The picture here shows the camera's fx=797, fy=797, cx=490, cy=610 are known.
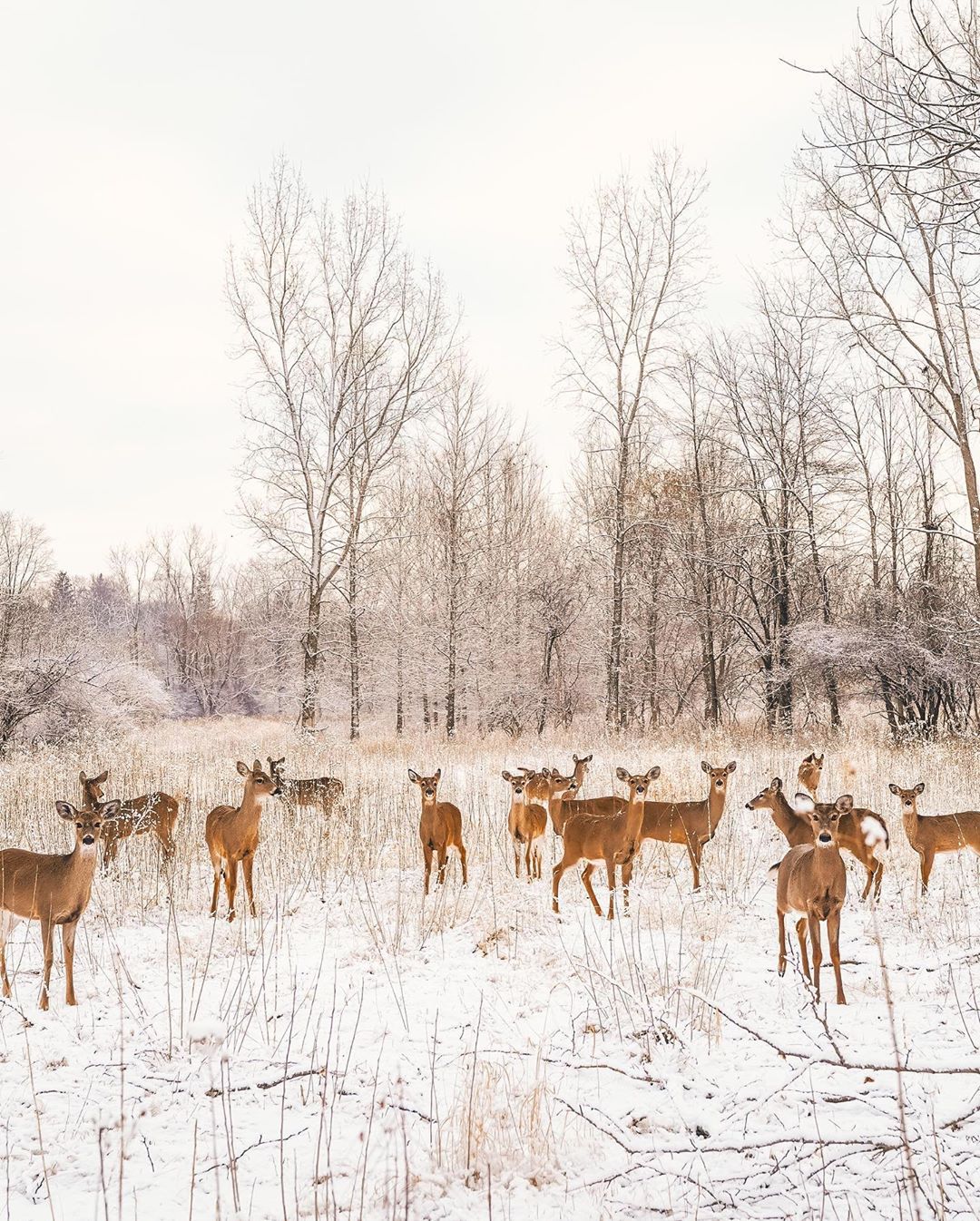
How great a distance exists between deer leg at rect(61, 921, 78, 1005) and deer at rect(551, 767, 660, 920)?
355 centimetres

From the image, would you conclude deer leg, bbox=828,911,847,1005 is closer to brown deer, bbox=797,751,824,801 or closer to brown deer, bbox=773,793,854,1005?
brown deer, bbox=773,793,854,1005

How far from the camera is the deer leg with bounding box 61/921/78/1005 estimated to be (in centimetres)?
447

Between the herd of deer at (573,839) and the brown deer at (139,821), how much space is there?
0.02m

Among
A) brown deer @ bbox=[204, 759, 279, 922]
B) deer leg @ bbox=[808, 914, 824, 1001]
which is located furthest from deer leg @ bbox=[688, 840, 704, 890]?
brown deer @ bbox=[204, 759, 279, 922]

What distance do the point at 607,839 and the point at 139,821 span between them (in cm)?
436

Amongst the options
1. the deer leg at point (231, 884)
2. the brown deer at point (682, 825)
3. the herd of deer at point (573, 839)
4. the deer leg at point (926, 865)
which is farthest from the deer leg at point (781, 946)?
the deer leg at point (231, 884)

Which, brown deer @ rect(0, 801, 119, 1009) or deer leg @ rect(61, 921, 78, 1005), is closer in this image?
deer leg @ rect(61, 921, 78, 1005)

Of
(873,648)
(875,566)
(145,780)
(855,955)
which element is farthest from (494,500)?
(855,955)

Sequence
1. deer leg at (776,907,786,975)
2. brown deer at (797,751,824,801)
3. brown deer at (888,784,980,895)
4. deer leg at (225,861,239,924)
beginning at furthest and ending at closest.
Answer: brown deer at (797,751,824,801), brown deer at (888,784,980,895), deer leg at (225,861,239,924), deer leg at (776,907,786,975)

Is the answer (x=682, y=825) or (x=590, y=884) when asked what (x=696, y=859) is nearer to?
(x=682, y=825)

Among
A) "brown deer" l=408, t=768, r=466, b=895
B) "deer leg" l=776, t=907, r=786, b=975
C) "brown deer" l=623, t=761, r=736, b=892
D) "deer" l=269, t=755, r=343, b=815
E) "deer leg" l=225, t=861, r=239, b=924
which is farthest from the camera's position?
"deer" l=269, t=755, r=343, b=815

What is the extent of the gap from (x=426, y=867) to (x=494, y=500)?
25.3 metres

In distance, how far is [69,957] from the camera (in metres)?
4.57

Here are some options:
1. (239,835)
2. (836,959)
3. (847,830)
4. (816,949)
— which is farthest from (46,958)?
(847,830)
